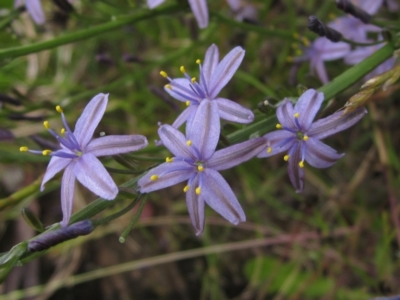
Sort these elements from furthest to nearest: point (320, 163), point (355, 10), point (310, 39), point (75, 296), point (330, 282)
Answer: point (75, 296), point (330, 282), point (310, 39), point (355, 10), point (320, 163)

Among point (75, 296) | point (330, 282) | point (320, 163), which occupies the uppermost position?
point (320, 163)

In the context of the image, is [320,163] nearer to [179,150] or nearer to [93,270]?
[179,150]

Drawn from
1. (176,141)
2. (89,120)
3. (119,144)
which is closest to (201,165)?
(176,141)

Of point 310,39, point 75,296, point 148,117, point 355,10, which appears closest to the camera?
point 355,10

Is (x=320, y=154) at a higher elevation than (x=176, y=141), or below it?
below

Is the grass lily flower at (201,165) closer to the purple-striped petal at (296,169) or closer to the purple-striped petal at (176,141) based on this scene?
the purple-striped petal at (176,141)

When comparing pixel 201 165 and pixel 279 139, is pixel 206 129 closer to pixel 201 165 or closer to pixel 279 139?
pixel 201 165

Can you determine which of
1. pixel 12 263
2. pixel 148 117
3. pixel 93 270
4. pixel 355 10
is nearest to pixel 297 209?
pixel 148 117
